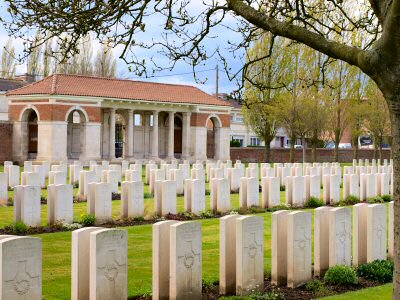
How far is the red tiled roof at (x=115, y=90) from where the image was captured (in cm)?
3472

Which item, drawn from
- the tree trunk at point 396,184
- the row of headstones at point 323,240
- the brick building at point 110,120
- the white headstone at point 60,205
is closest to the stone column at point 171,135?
the brick building at point 110,120

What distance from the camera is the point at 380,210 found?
8.55 m

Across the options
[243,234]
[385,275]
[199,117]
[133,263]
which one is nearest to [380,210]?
[385,275]

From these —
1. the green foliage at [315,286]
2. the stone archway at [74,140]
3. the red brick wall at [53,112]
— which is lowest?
the green foliage at [315,286]

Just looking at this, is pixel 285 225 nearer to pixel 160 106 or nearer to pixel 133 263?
pixel 133 263

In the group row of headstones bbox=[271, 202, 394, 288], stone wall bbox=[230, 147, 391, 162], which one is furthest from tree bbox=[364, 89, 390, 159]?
row of headstones bbox=[271, 202, 394, 288]

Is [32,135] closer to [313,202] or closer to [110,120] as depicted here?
[110,120]

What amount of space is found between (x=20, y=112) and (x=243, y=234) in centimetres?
3003

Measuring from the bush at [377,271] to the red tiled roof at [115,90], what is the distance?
2757cm

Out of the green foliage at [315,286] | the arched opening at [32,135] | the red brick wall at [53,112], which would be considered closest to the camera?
the green foliage at [315,286]

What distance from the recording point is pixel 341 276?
24.5ft

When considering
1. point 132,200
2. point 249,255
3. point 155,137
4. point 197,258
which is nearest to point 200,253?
→ point 197,258

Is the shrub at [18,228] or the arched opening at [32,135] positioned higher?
the arched opening at [32,135]

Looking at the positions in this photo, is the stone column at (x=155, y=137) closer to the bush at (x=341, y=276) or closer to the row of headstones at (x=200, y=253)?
the row of headstones at (x=200, y=253)
